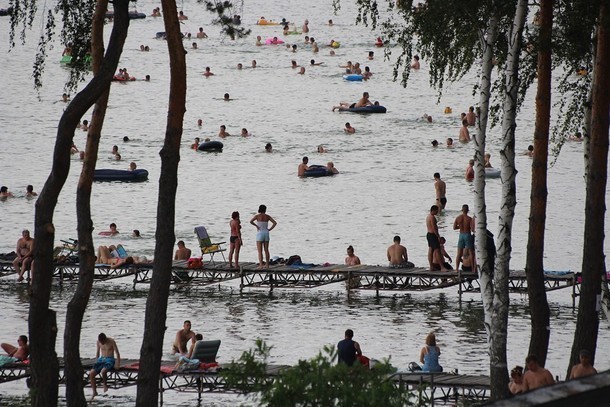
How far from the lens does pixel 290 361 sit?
21.2 meters

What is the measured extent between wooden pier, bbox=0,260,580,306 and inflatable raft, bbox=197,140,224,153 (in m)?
24.5

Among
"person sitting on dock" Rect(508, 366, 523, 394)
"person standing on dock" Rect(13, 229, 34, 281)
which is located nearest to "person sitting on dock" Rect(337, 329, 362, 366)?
"person sitting on dock" Rect(508, 366, 523, 394)

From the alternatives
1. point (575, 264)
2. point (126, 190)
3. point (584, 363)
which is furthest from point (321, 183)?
point (584, 363)

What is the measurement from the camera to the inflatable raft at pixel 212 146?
54.1m

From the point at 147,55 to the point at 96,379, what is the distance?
6053 centimetres

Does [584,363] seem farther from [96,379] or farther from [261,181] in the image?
[261,181]

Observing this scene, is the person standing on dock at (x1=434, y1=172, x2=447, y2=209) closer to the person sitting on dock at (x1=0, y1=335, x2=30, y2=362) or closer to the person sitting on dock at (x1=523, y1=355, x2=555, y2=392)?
the person sitting on dock at (x1=0, y1=335, x2=30, y2=362)

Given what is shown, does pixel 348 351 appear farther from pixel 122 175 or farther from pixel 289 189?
pixel 122 175

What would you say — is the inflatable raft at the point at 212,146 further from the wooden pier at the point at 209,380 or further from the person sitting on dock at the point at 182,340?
the wooden pier at the point at 209,380

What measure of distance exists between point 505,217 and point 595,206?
1.90 meters

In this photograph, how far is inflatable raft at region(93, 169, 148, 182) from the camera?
47656 mm

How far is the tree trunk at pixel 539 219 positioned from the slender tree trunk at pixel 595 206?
482 mm

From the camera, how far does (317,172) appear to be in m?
48.2

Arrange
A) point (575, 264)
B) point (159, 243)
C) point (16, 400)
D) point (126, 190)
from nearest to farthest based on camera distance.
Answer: point (159, 243)
point (16, 400)
point (575, 264)
point (126, 190)
